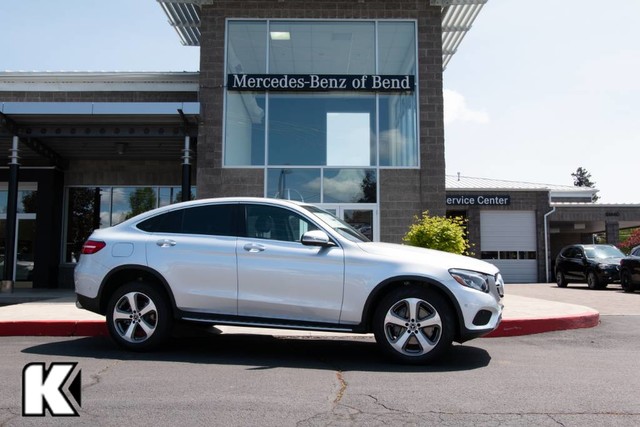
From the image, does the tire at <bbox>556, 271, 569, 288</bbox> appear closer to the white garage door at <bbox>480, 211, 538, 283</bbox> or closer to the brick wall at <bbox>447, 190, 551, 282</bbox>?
the white garage door at <bbox>480, 211, 538, 283</bbox>

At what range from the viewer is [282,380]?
5016 mm

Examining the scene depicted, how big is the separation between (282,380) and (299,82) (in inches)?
407

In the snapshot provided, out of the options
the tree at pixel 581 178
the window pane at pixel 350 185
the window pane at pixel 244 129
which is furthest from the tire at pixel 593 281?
the tree at pixel 581 178

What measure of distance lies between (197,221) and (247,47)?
9.13 metres

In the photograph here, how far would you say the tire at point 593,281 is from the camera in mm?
19469

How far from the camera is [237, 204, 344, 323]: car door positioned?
583 cm

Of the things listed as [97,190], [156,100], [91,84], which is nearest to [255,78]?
[156,100]

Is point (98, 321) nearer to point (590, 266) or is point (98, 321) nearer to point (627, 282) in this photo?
point (627, 282)

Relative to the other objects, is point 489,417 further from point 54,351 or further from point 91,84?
point 91,84

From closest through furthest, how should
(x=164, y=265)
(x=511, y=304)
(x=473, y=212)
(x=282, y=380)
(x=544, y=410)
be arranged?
(x=544, y=410) → (x=282, y=380) → (x=164, y=265) → (x=511, y=304) → (x=473, y=212)

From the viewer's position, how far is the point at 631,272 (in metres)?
17.1

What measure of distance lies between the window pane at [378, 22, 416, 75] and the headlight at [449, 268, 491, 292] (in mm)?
9579

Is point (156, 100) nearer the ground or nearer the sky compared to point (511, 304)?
nearer the sky

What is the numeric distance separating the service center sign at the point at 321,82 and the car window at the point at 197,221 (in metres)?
8.33
